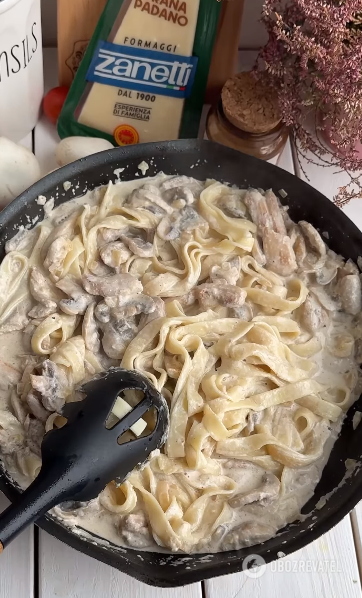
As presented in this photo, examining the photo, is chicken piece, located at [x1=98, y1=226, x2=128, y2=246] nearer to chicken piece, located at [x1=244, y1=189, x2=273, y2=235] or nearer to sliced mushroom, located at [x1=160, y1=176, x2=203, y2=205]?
sliced mushroom, located at [x1=160, y1=176, x2=203, y2=205]

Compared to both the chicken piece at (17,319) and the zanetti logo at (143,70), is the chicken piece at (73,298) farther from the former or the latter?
the zanetti logo at (143,70)

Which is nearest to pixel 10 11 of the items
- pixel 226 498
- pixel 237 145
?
pixel 237 145

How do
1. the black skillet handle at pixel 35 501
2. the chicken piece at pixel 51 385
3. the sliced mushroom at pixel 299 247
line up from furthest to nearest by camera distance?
the sliced mushroom at pixel 299 247 < the chicken piece at pixel 51 385 < the black skillet handle at pixel 35 501

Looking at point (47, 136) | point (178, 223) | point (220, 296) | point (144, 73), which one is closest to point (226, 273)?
point (220, 296)

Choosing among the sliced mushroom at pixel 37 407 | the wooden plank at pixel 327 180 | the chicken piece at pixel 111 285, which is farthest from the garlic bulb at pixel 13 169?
the wooden plank at pixel 327 180

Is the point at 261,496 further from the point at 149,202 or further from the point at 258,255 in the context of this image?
the point at 149,202

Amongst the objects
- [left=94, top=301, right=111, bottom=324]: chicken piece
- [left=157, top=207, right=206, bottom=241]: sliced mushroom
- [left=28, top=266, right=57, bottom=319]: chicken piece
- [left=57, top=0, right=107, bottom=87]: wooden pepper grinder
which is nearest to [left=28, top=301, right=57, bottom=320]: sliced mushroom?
[left=28, top=266, right=57, bottom=319]: chicken piece

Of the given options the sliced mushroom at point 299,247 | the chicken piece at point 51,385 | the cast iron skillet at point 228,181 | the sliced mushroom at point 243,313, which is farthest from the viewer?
the sliced mushroom at point 299,247
